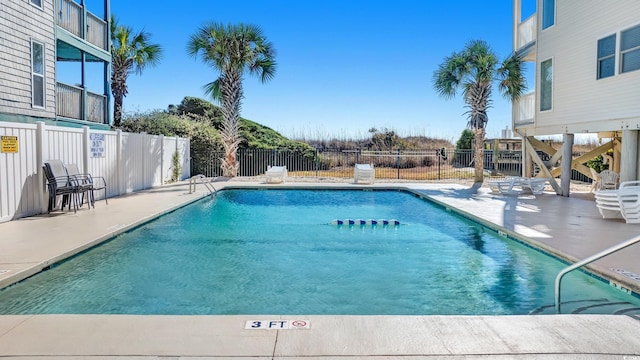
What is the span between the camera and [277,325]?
3471mm

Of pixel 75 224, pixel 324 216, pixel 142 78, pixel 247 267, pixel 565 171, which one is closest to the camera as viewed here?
pixel 247 267

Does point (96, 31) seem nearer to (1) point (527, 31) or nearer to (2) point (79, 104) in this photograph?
(2) point (79, 104)

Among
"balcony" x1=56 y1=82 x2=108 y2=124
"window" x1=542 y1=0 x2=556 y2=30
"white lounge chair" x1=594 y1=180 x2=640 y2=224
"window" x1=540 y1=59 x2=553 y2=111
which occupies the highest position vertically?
"window" x1=542 y1=0 x2=556 y2=30

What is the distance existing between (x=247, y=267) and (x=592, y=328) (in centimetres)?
399

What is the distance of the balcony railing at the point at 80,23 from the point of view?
1318cm

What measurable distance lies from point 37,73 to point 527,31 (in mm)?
14916

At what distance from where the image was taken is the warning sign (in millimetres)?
7820

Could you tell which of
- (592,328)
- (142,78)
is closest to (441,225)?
(592,328)

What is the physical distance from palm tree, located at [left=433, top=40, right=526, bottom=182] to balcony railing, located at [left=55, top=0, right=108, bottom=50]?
11.8 meters

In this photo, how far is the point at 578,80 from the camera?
39.7ft

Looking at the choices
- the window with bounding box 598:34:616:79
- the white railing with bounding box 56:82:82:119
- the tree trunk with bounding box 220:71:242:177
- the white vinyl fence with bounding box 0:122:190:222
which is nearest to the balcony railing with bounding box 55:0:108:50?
the white railing with bounding box 56:82:82:119

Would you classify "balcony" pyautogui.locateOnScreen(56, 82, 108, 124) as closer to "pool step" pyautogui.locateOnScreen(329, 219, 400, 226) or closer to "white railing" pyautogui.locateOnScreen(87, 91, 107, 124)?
"white railing" pyautogui.locateOnScreen(87, 91, 107, 124)

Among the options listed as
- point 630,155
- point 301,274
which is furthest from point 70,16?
point 630,155

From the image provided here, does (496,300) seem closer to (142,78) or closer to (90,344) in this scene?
(90,344)
